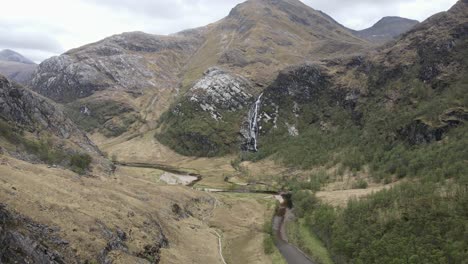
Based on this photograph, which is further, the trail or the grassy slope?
the grassy slope

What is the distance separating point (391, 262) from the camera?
275ft

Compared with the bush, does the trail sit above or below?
below

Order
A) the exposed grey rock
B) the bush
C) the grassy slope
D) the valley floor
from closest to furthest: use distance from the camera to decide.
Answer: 1. the valley floor
2. the grassy slope
3. the bush
4. the exposed grey rock

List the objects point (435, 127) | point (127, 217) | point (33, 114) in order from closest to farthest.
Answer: point (127, 217) < point (33, 114) < point (435, 127)

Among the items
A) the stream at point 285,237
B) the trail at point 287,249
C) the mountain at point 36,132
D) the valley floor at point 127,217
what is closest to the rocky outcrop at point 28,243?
the valley floor at point 127,217

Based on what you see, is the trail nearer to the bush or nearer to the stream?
the stream

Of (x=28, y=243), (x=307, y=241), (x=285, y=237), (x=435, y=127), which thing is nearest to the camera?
(x=28, y=243)

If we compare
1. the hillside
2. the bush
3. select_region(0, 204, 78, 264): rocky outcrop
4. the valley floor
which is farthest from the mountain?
the hillside

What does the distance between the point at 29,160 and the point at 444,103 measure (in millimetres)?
167701

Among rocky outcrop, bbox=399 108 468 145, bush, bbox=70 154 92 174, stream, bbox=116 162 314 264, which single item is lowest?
stream, bbox=116 162 314 264

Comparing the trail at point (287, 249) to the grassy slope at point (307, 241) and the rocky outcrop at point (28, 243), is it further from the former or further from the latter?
the rocky outcrop at point (28, 243)

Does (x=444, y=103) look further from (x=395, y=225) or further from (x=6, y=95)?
(x=6, y=95)

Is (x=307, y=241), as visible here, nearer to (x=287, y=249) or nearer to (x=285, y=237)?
(x=285, y=237)

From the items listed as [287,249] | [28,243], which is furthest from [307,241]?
[28,243]
